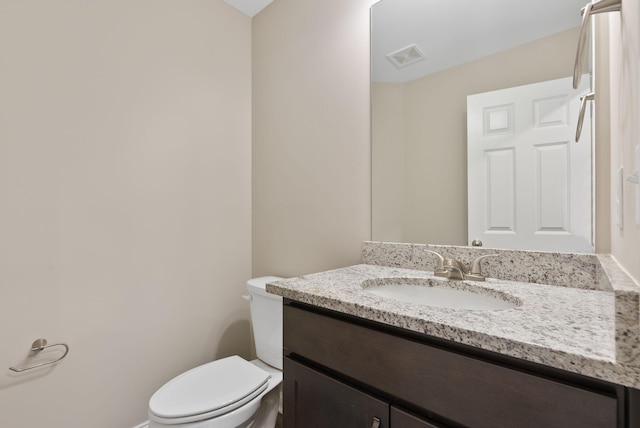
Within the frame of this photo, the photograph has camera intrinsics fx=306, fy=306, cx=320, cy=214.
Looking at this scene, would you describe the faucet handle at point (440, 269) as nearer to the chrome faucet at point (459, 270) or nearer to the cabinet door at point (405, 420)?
the chrome faucet at point (459, 270)

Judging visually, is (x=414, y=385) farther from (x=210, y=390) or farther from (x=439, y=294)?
(x=210, y=390)

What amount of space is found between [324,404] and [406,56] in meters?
1.37

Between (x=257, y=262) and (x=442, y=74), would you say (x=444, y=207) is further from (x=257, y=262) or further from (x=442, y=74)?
(x=257, y=262)

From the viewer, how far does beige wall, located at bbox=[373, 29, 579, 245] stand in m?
Answer: 1.06

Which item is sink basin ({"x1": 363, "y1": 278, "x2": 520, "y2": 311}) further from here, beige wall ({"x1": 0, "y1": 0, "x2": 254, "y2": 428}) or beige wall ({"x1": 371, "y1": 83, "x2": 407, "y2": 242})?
beige wall ({"x1": 0, "y1": 0, "x2": 254, "y2": 428})

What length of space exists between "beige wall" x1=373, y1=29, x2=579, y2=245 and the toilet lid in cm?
84

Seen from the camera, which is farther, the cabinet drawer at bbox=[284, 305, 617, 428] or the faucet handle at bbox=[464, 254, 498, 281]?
the faucet handle at bbox=[464, 254, 498, 281]

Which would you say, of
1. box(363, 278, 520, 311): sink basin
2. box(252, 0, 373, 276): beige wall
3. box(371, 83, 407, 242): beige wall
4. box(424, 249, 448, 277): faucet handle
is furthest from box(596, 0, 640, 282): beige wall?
box(252, 0, 373, 276): beige wall

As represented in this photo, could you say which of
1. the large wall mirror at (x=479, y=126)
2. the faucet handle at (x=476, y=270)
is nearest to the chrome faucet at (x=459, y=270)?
the faucet handle at (x=476, y=270)

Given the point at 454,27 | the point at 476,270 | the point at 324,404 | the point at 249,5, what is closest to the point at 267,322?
the point at 324,404

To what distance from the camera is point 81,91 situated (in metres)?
1.32

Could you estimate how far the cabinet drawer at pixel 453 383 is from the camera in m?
0.47

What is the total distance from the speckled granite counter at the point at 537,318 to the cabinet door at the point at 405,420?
18 cm

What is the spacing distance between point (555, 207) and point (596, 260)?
19cm
